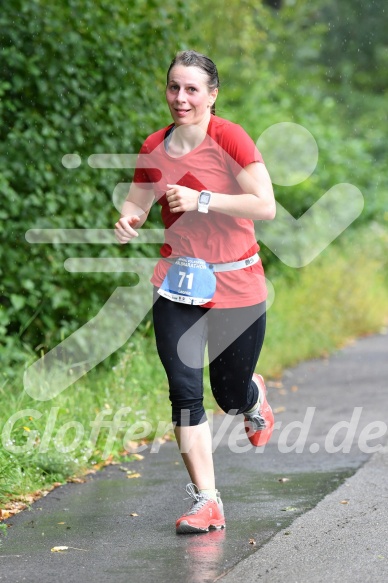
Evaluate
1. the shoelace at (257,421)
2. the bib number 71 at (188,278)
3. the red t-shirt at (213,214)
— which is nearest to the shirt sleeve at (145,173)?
the red t-shirt at (213,214)

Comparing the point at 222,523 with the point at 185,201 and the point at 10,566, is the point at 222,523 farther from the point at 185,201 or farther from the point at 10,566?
the point at 185,201

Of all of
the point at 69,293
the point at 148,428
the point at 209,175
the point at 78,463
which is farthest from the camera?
the point at 69,293

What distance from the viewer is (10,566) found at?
186 inches

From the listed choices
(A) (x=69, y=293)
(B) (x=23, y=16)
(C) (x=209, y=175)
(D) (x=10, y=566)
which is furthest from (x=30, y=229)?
(D) (x=10, y=566)

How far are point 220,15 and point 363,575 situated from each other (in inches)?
554

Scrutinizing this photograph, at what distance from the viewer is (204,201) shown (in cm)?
498

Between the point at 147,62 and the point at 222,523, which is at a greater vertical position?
the point at 147,62

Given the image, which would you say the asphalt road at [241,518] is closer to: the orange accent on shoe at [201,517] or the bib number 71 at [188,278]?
the orange accent on shoe at [201,517]

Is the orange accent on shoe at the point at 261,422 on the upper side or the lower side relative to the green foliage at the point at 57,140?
lower

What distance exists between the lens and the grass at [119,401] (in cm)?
648

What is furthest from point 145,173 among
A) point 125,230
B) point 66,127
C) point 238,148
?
point 66,127

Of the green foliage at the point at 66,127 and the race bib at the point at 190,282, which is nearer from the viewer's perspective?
the race bib at the point at 190,282

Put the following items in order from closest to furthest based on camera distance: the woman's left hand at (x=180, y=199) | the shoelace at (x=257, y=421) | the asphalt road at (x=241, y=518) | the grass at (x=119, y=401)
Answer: the asphalt road at (x=241, y=518)
the woman's left hand at (x=180, y=199)
the shoelace at (x=257, y=421)
the grass at (x=119, y=401)

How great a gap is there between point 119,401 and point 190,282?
2.85 m
